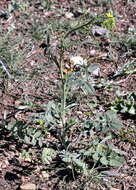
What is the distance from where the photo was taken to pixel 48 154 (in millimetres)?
2484

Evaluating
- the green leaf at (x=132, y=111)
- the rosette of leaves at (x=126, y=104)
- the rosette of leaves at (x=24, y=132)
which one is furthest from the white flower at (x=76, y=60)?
the rosette of leaves at (x=24, y=132)

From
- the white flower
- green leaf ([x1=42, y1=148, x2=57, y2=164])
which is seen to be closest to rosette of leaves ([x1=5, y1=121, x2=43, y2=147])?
green leaf ([x1=42, y1=148, x2=57, y2=164])

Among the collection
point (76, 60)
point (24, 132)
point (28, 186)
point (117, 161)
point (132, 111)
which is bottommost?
point (28, 186)

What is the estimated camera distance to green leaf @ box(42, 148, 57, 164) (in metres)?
2.46

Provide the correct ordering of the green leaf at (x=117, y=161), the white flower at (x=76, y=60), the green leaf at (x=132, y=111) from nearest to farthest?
the green leaf at (x=117, y=161) < the green leaf at (x=132, y=111) < the white flower at (x=76, y=60)

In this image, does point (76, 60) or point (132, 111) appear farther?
point (76, 60)

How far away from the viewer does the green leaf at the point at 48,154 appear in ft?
8.07

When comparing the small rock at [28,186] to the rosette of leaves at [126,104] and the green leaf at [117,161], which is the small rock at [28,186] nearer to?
the green leaf at [117,161]

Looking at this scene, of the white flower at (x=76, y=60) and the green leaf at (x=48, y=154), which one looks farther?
the white flower at (x=76, y=60)

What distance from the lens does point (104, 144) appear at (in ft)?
8.83

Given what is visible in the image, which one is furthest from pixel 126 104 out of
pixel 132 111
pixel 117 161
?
pixel 117 161

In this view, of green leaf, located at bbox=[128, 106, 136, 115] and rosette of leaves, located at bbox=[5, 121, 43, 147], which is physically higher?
green leaf, located at bbox=[128, 106, 136, 115]

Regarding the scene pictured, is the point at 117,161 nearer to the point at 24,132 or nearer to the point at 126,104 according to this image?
the point at 24,132

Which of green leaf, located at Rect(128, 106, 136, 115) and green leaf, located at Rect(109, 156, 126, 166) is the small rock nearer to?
green leaf, located at Rect(109, 156, 126, 166)
